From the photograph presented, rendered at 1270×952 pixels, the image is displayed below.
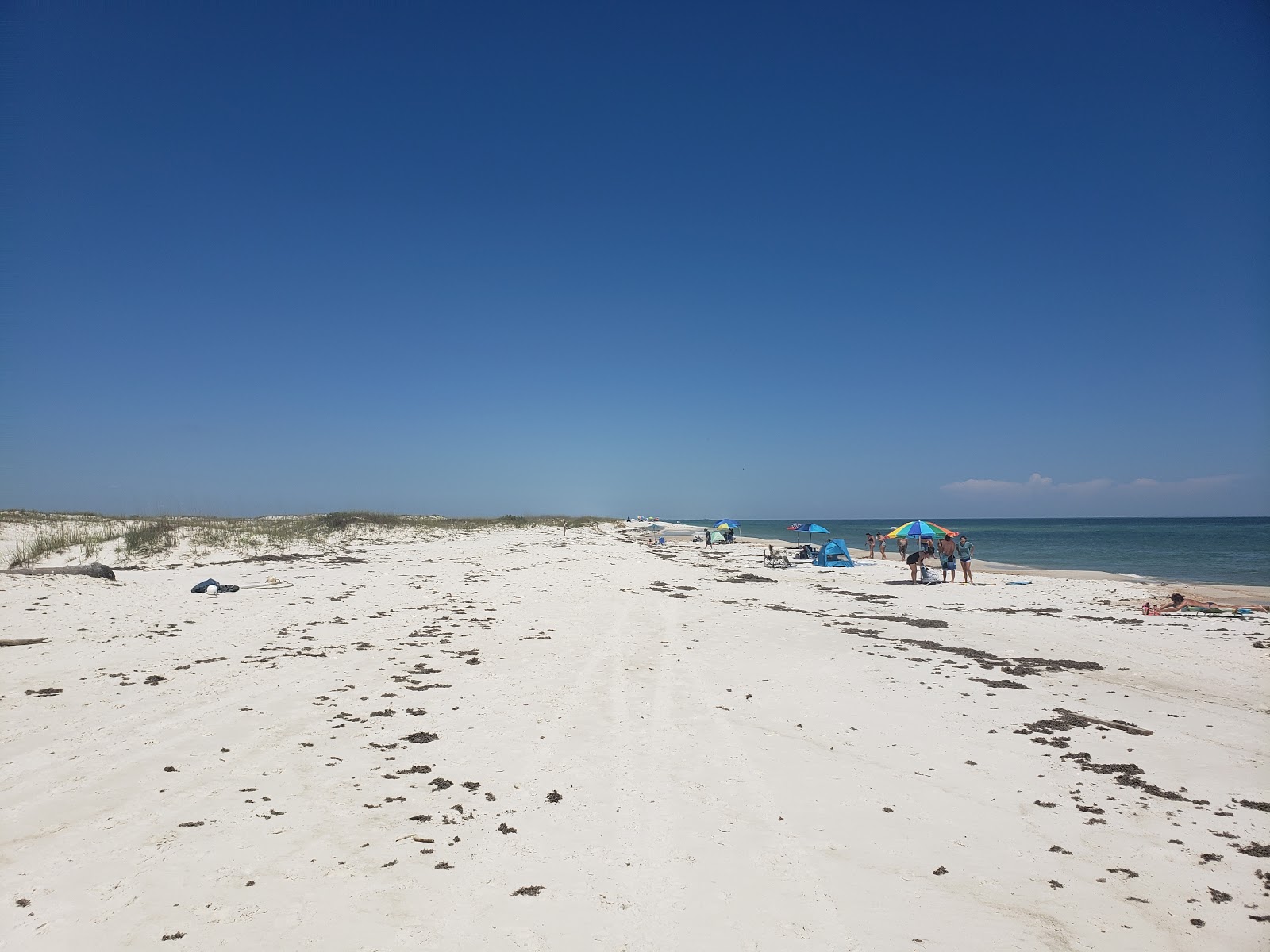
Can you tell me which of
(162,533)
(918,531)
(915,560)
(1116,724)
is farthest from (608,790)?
(162,533)

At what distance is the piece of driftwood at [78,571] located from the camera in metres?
14.0

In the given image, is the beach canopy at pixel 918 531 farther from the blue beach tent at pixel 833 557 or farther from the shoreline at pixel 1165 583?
the shoreline at pixel 1165 583

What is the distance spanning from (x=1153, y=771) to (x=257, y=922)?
8027mm

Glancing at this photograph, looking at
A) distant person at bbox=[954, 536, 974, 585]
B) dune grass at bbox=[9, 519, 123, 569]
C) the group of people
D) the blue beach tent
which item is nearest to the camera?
dune grass at bbox=[9, 519, 123, 569]

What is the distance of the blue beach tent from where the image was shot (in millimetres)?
29438

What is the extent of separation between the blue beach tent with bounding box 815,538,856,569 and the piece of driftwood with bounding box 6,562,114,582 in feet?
86.8

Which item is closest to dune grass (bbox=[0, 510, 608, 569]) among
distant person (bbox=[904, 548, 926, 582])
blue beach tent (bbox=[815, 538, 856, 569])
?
blue beach tent (bbox=[815, 538, 856, 569])

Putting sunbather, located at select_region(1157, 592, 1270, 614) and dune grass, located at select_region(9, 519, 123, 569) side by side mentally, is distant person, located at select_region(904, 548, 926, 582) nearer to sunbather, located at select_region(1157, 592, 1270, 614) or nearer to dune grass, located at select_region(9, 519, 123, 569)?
sunbather, located at select_region(1157, 592, 1270, 614)

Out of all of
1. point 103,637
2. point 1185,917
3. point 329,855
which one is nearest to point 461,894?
point 329,855

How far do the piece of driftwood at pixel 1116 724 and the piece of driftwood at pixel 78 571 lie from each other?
19712 mm

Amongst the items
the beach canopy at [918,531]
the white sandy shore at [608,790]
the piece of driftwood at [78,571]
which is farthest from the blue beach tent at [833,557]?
the piece of driftwood at [78,571]

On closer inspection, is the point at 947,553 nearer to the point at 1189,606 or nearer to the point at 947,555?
the point at 947,555

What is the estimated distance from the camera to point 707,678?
9.09 m

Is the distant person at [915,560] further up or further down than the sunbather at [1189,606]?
further up
